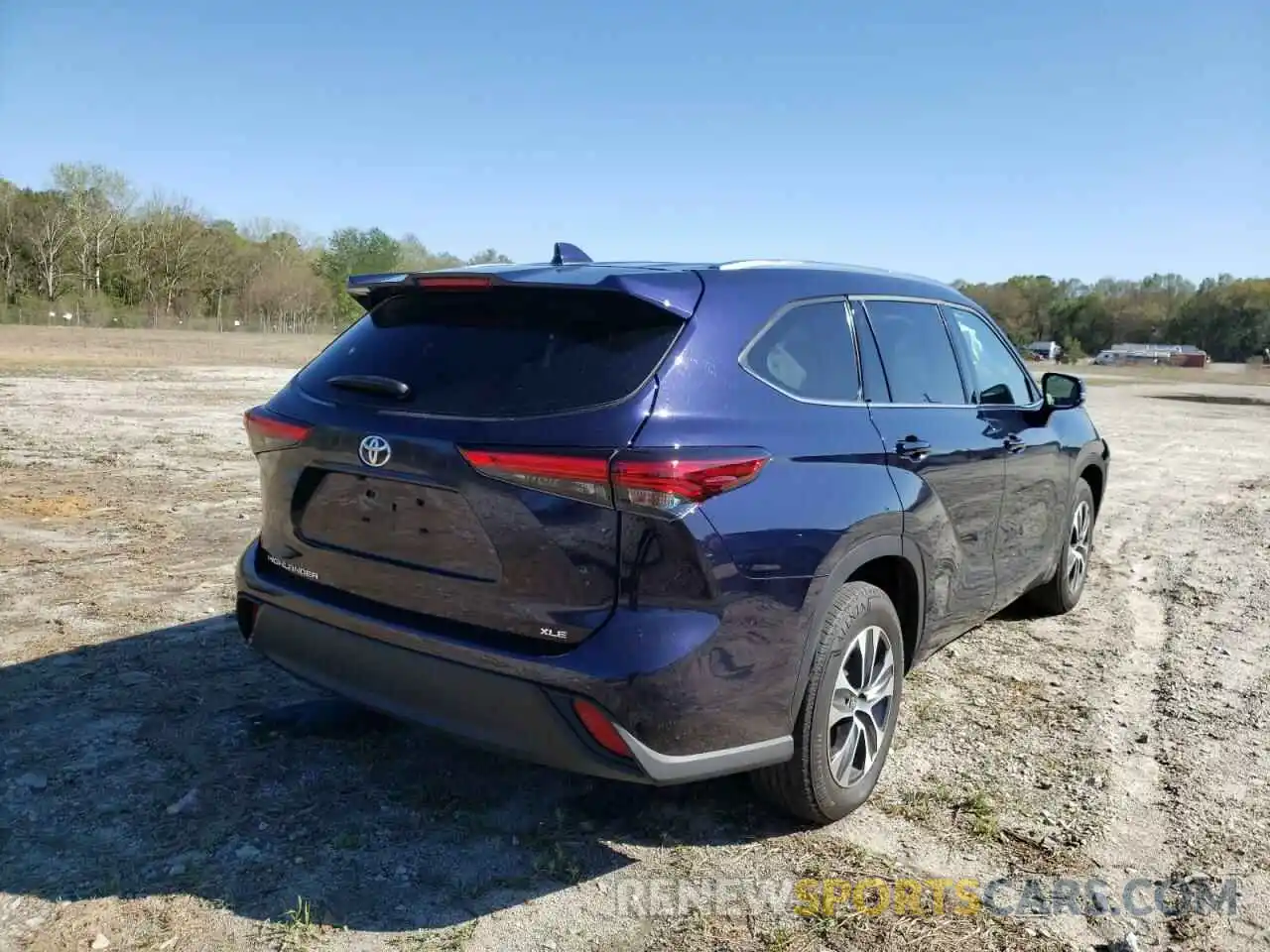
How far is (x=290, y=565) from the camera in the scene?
330cm

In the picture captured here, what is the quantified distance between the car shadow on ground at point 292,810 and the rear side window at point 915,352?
1673mm

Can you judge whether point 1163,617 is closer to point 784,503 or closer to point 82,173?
point 784,503

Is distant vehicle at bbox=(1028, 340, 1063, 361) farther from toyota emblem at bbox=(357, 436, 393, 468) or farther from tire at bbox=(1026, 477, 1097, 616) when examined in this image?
toyota emblem at bbox=(357, 436, 393, 468)

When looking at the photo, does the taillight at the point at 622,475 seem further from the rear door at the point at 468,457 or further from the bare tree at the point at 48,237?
the bare tree at the point at 48,237

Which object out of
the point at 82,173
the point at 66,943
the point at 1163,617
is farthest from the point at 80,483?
the point at 82,173

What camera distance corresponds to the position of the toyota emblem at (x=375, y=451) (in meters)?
2.85

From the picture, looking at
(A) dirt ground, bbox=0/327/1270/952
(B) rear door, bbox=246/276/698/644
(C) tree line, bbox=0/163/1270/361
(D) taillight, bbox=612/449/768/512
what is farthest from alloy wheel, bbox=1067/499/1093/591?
(C) tree line, bbox=0/163/1270/361

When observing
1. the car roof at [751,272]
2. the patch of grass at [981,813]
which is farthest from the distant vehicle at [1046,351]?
the patch of grass at [981,813]

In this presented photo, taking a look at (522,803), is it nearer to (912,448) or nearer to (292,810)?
(292,810)

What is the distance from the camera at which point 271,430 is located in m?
3.25

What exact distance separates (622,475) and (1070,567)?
13.8 feet

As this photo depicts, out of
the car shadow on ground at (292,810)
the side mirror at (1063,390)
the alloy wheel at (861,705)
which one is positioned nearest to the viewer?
the car shadow on ground at (292,810)

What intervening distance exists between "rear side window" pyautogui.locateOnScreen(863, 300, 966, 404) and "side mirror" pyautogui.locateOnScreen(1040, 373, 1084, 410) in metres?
1.34

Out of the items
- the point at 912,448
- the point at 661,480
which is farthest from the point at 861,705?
the point at 661,480
